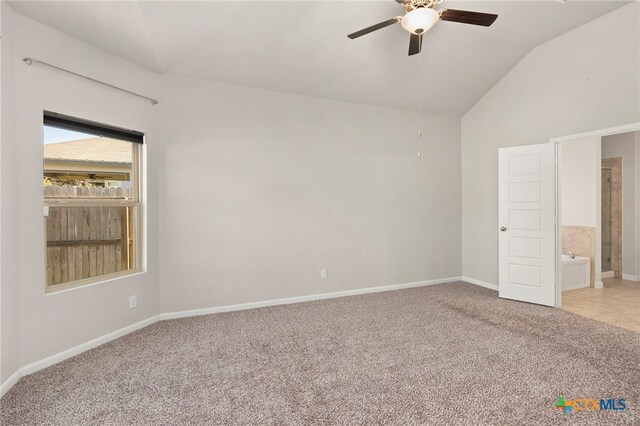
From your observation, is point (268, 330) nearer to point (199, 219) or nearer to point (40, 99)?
point (199, 219)

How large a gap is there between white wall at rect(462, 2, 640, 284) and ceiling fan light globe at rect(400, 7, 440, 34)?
2.26 metres

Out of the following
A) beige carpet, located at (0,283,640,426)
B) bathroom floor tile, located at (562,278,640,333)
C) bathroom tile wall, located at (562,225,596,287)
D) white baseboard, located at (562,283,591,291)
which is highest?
bathroom tile wall, located at (562,225,596,287)

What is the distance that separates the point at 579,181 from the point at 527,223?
189cm

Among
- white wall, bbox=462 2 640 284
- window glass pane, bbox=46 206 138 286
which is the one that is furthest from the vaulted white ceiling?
window glass pane, bbox=46 206 138 286

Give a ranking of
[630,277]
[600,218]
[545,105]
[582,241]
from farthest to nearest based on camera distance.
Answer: [630,277] < [582,241] < [600,218] < [545,105]

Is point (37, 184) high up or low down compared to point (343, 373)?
up

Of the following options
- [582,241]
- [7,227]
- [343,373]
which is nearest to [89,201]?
[7,227]

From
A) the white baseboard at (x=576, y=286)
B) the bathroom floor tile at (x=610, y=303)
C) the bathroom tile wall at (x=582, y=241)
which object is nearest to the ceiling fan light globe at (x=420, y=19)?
the bathroom floor tile at (x=610, y=303)

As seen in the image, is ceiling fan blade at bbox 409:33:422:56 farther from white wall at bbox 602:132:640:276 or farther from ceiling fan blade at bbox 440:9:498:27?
white wall at bbox 602:132:640:276

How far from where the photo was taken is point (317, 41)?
127 inches

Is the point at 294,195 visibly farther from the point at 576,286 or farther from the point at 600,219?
the point at 600,219

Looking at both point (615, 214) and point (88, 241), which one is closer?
point (88, 241)

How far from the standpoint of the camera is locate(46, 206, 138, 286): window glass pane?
2.60m

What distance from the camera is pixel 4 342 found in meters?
2.10
